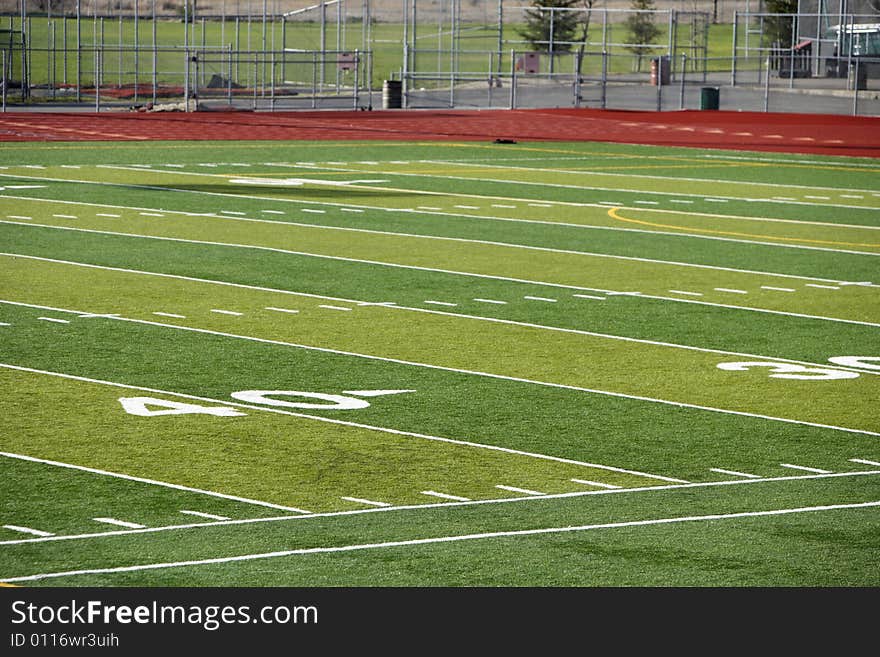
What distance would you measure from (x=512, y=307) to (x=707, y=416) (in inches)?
165

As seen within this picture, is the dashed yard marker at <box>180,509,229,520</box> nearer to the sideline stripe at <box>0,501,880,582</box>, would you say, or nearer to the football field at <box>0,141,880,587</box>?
the football field at <box>0,141,880,587</box>

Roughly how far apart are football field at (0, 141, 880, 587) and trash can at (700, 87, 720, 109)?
28.7 m

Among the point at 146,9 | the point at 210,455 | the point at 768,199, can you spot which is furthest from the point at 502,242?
the point at 146,9

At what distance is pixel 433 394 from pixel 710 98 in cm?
4131

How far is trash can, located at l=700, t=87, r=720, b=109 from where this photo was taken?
50438 millimetres

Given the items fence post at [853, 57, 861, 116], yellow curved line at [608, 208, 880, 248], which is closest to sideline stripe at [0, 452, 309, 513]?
yellow curved line at [608, 208, 880, 248]

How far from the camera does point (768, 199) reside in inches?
949

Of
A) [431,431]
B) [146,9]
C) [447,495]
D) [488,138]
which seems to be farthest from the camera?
[146,9]

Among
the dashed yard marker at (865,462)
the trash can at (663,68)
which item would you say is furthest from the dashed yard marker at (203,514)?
the trash can at (663,68)

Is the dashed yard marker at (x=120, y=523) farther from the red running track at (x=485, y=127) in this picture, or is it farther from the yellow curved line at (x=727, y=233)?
the red running track at (x=485, y=127)

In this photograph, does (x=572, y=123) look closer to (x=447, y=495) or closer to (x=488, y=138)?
(x=488, y=138)

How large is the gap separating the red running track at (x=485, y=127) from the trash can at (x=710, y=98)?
7.16ft

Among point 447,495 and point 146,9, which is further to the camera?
point 146,9
